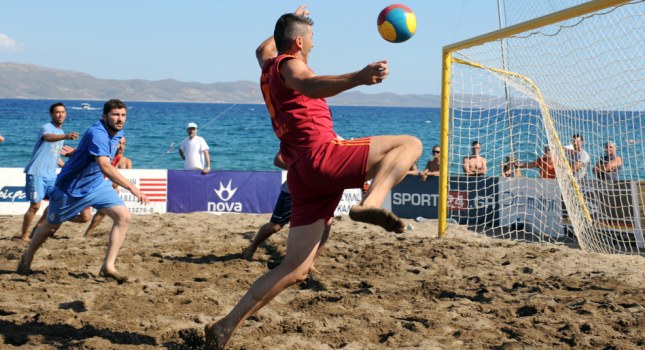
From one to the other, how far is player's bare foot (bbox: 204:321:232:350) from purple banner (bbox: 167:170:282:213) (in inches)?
353

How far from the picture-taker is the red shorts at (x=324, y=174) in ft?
14.1

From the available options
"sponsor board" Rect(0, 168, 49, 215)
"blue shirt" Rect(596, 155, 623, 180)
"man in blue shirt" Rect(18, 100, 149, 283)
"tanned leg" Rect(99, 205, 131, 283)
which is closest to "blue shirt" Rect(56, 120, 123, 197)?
"man in blue shirt" Rect(18, 100, 149, 283)

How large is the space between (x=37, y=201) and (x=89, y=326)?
4822 millimetres

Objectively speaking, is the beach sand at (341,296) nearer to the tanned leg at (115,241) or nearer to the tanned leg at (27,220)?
the tanned leg at (115,241)

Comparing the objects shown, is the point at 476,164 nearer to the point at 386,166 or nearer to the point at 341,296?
the point at 341,296

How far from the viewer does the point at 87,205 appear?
6.97 meters

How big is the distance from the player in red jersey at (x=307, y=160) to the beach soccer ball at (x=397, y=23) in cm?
76

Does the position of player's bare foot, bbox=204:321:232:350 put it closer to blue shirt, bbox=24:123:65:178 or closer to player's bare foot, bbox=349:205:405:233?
player's bare foot, bbox=349:205:405:233

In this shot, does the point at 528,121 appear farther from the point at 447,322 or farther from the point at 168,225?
the point at 447,322

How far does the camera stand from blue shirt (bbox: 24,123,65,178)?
9609mm

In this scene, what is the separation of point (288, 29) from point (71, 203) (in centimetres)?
342

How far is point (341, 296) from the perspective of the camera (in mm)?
6293

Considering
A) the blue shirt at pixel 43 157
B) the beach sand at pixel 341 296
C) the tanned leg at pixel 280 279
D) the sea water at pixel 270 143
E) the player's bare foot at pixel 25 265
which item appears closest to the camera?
the tanned leg at pixel 280 279

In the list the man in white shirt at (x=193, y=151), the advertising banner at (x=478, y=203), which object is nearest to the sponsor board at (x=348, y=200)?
the advertising banner at (x=478, y=203)
